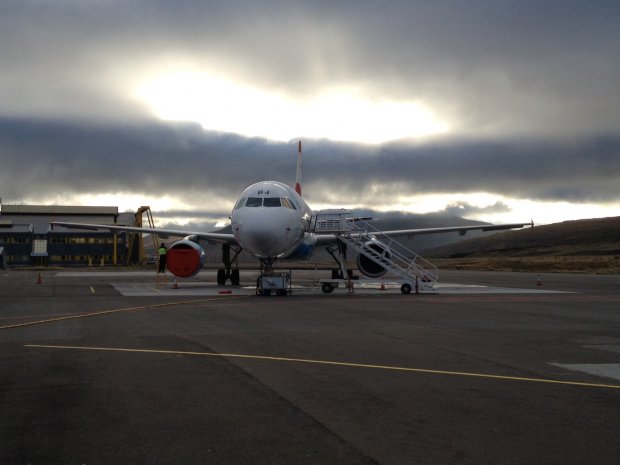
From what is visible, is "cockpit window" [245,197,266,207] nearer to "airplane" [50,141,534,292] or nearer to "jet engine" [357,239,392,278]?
"airplane" [50,141,534,292]

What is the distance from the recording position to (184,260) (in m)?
27.2

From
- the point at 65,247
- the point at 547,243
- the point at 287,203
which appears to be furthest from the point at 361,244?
the point at 547,243

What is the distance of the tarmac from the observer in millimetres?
4996

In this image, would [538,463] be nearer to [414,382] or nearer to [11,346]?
[414,382]

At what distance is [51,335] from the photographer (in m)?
12.0

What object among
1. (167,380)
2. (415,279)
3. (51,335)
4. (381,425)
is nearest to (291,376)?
(167,380)

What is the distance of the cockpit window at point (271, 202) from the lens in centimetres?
2312

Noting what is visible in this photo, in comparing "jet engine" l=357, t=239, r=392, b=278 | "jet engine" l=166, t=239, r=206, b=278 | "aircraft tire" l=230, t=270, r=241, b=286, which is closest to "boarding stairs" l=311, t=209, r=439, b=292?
"jet engine" l=357, t=239, r=392, b=278

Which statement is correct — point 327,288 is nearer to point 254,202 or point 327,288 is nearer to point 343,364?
point 254,202

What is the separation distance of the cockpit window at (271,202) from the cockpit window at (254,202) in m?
0.19

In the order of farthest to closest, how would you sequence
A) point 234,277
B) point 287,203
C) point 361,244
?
1. point 234,277
2. point 361,244
3. point 287,203

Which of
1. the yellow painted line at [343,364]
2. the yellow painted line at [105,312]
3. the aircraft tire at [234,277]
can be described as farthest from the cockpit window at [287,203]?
the yellow painted line at [343,364]

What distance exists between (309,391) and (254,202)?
16.6 meters

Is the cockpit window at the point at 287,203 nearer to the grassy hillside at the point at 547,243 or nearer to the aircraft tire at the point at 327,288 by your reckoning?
the aircraft tire at the point at 327,288
